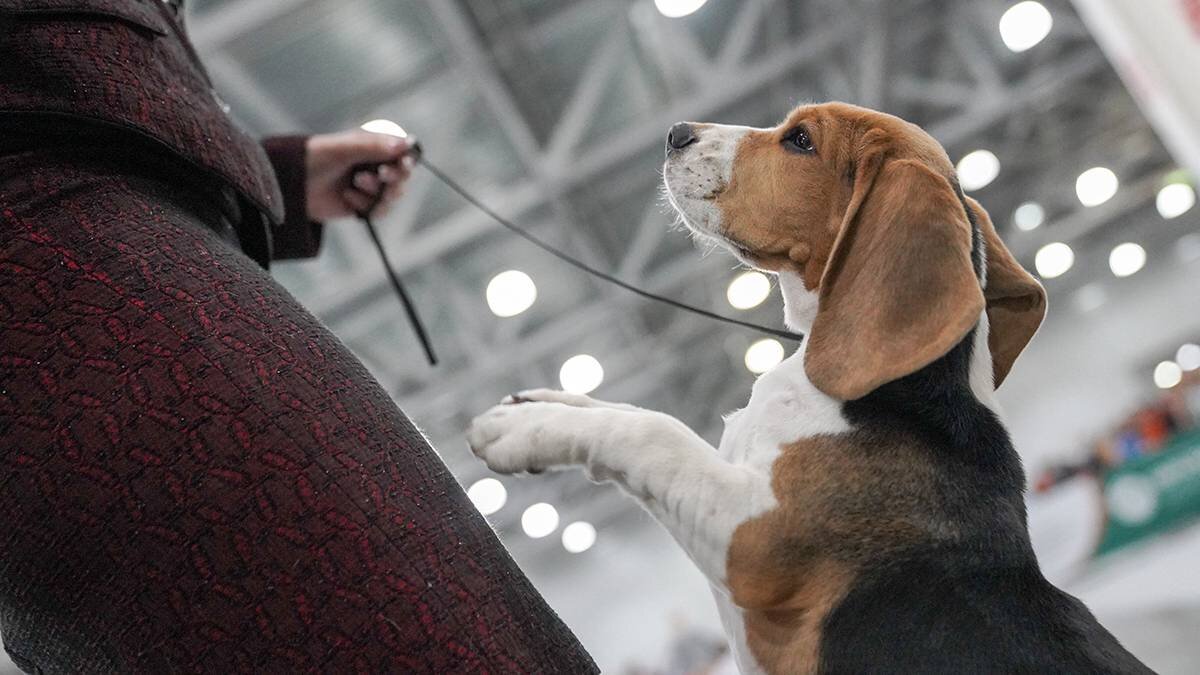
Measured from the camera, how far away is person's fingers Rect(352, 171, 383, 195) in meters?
1.96

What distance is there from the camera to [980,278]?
1.42m

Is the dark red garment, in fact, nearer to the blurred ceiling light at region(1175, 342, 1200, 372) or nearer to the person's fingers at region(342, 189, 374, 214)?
the person's fingers at region(342, 189, 374, 214)

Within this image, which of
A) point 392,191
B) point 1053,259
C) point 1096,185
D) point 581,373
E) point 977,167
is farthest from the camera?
point 1053,259

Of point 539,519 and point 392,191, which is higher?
point 392,191

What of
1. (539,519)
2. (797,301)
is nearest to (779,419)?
(797,301)

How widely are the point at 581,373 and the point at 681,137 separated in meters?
8.39

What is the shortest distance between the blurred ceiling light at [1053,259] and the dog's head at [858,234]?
11.1m

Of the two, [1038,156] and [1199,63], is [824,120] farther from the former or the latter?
[1038,156]

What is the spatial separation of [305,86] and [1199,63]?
4.41 m

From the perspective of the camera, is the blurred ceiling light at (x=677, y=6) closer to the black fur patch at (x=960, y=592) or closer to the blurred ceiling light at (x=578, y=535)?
the black fur patch at (x=960, y=592)

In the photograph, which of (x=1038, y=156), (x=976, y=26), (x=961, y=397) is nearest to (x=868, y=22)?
(x=976, y=26)

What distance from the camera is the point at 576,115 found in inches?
249

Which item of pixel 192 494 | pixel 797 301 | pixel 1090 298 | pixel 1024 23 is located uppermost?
pixel 192 494

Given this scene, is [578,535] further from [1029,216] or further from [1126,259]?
[1126,259]
